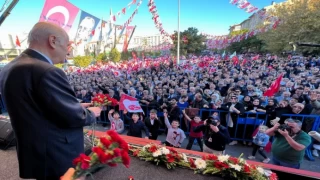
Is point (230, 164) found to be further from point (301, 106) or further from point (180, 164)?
point (301, 106)

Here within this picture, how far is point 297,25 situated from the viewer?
20.8 m

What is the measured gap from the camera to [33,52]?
105cm

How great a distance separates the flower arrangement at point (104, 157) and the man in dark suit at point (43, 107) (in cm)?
29

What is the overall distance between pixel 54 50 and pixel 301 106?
509 cm

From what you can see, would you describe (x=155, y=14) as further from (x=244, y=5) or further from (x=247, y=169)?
(x=247, y=169)

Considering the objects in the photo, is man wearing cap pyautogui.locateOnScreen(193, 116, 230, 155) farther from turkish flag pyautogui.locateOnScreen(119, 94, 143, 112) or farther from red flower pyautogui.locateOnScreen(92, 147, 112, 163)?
red flower pyautogui.locateOnScreen(92, 147, 112, 163)

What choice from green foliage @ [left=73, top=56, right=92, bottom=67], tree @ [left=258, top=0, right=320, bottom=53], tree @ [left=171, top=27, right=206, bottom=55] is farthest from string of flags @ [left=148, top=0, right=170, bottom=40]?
tree @ [left=171, top=27, right=206, bottom=55]

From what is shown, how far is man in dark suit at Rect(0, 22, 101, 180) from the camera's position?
0.96 meters

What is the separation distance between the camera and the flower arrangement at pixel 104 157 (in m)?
0.81

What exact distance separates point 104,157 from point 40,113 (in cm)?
47

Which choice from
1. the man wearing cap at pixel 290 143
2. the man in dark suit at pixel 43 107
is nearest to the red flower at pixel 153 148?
the man in dark suit at pixel 43 107

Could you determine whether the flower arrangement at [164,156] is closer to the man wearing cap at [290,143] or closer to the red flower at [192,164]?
the red flower at [192,164]

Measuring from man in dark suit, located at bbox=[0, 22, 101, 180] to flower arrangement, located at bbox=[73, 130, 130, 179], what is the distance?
287 mm

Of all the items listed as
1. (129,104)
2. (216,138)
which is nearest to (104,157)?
(216,138)
